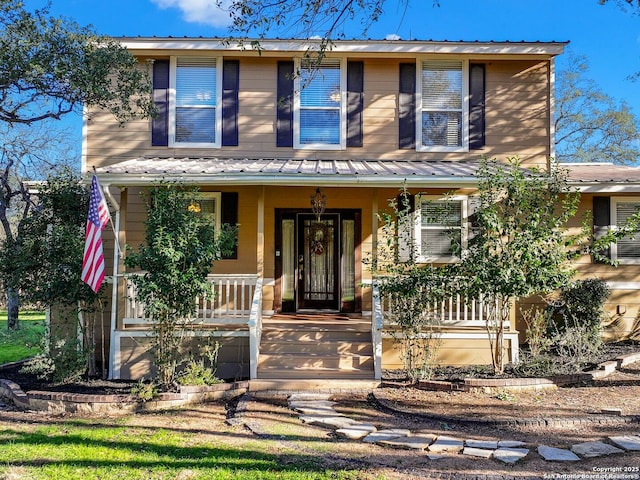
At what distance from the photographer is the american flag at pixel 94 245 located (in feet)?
24.5

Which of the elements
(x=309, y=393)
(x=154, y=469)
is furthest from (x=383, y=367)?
(x=154, y=469)

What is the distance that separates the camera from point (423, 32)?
1058 centimetres

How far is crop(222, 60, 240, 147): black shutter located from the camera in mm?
10648

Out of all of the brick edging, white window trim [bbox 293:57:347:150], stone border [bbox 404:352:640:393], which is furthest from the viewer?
white window trim [bbox 293:57:347:150]

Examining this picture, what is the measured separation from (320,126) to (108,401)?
660cm

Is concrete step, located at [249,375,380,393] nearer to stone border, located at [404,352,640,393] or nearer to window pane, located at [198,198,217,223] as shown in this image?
stone border, located at [404,352,640,393]

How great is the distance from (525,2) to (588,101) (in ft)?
67.2

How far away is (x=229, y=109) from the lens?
35.0ft

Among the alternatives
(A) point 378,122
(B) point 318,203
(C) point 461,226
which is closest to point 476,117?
(A) point 378,122

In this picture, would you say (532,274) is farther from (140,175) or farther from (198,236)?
(140,175)

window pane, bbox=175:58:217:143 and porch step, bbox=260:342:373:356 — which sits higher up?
window pane, bbox=175:58:217:143

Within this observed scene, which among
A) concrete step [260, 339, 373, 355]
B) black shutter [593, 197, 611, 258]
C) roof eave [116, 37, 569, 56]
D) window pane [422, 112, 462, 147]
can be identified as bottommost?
concrete step [260, 339, 373, 355]

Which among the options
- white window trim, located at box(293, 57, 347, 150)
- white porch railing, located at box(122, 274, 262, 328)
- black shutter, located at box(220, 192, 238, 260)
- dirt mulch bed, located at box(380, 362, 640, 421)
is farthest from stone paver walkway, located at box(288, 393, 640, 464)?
white window trim, located at box(293, 57, 347, 150)

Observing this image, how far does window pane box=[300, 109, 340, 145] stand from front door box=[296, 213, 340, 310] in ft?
5.16
